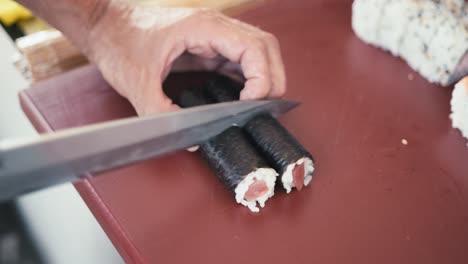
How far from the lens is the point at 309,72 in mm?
1488

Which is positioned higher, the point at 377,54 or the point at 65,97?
the point at 65,97

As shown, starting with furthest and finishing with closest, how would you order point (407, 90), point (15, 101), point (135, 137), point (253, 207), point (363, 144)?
point (15, 101)
point (407, 90)
point (363, 144)
point (253, 207)
point (135, 137)

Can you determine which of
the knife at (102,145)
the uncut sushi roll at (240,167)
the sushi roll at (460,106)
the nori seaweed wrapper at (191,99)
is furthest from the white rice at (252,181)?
the sushi roll at (460,106)

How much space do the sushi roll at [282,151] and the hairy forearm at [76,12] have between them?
1.61 feet

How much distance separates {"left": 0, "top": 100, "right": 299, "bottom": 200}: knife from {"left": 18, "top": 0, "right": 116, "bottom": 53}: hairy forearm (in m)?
0.46

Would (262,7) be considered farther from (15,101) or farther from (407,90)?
(15,101)

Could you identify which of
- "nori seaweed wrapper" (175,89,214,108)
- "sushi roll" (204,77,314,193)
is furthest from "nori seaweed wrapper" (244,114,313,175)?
"nori seaweed wrapper" (175,89,214,108)

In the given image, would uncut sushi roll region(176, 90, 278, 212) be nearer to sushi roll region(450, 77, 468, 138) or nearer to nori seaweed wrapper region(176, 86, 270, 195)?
nori seaweed wrapper region(176, 86, 270, 195)

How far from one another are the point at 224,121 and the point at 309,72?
44 centimetres

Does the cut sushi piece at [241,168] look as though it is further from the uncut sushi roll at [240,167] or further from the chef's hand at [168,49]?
the chef's hand at [168,49]

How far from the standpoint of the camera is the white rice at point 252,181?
110 centimetres

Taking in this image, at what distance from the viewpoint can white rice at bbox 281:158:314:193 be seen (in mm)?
1136

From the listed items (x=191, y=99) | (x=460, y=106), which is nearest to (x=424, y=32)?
(x=460, y=106)

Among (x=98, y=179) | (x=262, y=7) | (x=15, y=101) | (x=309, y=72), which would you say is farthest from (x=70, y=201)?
(x=262, y=7)
